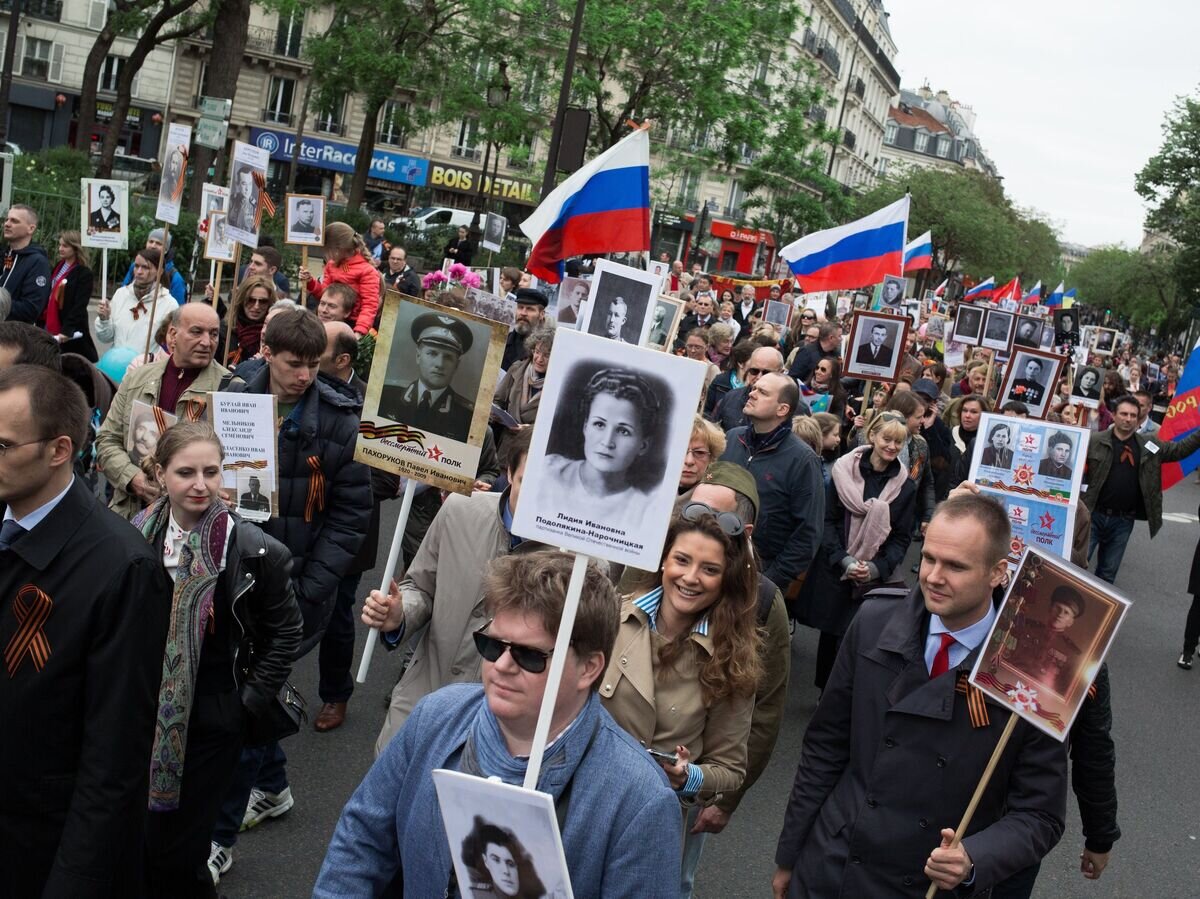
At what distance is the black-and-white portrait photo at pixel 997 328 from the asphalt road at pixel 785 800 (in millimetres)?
7427

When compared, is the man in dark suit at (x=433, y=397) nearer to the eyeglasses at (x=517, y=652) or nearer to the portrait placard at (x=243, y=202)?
the eyeglasses at (x=517, y=652)

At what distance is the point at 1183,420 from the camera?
11.4m

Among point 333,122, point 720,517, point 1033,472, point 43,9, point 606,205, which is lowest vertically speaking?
point 720,517

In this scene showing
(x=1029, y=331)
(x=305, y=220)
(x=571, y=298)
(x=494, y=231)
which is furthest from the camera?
(x=494, y=231)

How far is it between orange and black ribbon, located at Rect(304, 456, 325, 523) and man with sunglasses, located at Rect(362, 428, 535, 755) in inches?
51.3

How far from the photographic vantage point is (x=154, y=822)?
396 cm

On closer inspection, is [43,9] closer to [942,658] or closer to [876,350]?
[876,350]

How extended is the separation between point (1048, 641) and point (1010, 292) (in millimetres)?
29237

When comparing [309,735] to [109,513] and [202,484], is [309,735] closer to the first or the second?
[202,484]

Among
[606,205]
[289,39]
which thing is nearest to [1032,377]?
[606,205]

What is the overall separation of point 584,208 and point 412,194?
166ft

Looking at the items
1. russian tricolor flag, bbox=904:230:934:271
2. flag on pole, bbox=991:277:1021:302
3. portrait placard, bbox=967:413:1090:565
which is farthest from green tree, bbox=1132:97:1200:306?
portrait placard, bbox=967:413:1090:565

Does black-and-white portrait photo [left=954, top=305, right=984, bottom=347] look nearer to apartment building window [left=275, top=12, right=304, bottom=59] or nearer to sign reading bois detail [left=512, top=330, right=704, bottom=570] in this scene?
sign reading bois detail [left=512, top=330, right=704, bottom=570]

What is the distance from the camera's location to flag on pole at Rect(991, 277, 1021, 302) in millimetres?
30047
